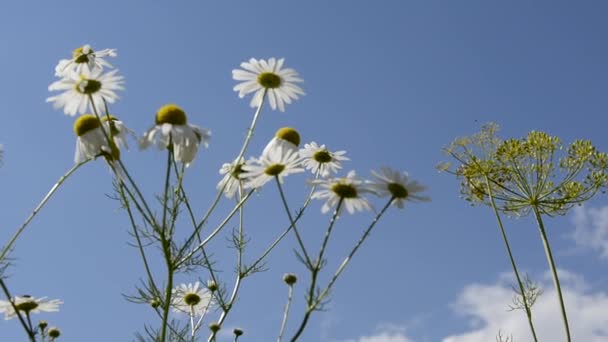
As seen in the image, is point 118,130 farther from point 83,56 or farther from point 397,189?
point 397,189

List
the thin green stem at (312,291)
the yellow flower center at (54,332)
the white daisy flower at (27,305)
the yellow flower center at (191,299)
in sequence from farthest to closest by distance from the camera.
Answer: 1. the yellow flower center at (191,299)
2. the yellow flower center at (54,332)
3. the white daisy flower at (27,305)
4. the thin green stem at (312,291)

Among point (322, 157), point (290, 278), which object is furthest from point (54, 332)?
point (322, 157)

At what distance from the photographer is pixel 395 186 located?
3.45 m

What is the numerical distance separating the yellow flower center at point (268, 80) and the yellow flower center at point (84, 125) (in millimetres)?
1058

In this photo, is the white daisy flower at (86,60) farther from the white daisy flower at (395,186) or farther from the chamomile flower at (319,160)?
the white daisy flower at (395,186)

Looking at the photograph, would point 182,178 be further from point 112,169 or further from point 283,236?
point 283,236

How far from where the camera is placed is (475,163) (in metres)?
8.06

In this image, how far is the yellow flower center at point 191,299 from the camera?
18.9 ft

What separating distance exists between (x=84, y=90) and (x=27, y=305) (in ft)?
4.33

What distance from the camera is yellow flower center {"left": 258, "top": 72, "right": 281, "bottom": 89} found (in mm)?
4559

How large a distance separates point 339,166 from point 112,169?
158 cm

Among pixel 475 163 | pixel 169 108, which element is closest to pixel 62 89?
pixel 169 108

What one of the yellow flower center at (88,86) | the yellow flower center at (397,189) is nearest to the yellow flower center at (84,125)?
the yellow flower center at (88,86)

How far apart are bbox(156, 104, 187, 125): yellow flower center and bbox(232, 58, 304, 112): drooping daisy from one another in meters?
0.93
